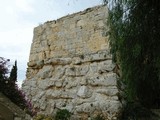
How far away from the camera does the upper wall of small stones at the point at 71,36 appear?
8.11 metres

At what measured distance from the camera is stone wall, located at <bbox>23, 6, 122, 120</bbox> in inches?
296

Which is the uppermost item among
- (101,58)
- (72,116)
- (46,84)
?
(101,58)

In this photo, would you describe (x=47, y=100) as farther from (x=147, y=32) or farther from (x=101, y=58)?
(x=147, y=32)

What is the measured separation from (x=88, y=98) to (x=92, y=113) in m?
0.42

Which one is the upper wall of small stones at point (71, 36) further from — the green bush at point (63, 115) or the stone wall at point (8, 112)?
the stone wall at point (8, 112)

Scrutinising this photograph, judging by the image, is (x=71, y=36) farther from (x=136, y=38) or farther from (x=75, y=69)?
(x=136, y=38)

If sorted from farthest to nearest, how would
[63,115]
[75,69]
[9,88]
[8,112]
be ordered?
[75,69] → [63,115] → [9,88] → [8,112]

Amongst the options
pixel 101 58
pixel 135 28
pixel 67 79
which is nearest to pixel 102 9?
pixel 101 58

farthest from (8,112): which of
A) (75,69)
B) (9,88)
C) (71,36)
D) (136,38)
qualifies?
(71,36)

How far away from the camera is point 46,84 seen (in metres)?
8.61

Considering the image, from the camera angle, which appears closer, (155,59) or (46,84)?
(155,59)

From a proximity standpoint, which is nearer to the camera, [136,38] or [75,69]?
[136,38]

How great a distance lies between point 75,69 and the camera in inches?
326

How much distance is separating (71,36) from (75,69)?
3.09 ft
